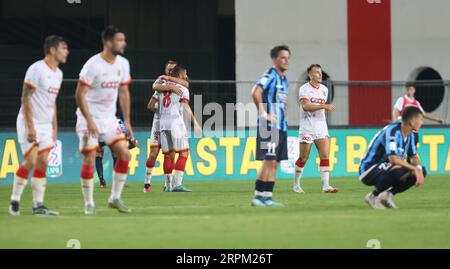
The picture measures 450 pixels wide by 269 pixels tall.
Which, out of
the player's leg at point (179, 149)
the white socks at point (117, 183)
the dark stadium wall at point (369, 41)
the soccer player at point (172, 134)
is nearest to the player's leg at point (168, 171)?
the soccer player at point (172, 134)

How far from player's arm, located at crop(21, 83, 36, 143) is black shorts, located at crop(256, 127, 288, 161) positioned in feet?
10.2

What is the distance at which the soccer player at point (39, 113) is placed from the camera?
14.3 m

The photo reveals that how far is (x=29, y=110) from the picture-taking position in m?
14.3

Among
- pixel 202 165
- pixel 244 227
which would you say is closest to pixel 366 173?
pixel 244 227

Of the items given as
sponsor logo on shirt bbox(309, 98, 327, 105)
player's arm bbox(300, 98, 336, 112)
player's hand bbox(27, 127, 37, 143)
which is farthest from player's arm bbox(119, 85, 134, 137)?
sponsor logo on shirt bbox(309, 98, 327, 105)

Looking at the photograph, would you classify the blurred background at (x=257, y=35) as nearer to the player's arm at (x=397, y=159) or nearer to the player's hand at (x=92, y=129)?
the player's arm at (x=397, y=159)

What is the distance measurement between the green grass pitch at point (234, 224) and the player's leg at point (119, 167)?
0.53ft

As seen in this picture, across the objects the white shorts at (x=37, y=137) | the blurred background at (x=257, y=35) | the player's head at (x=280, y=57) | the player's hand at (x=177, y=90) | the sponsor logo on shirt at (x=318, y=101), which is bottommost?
the white shorts at (x=37, y=137)

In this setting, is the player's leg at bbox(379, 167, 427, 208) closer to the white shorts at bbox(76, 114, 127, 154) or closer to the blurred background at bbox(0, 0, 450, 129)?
the white shorts at bbox(76, 114, 127, 154)

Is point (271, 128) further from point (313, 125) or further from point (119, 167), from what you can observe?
point (313, 125)

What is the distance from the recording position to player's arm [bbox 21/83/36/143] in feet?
46.5

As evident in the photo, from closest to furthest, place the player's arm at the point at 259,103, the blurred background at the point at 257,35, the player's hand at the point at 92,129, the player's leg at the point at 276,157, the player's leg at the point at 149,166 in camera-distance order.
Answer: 1. the player's hand at the point at 92,129
2. the player's arm at the point at 259,103
3. the player's leg at the point at 276,157
4. the player's leg at the point at 149,166
5. the blurred background at the point at 257,35

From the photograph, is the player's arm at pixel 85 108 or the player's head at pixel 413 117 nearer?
the player's arm at pixel 85 108

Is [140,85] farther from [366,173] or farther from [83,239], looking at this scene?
[83,239]
